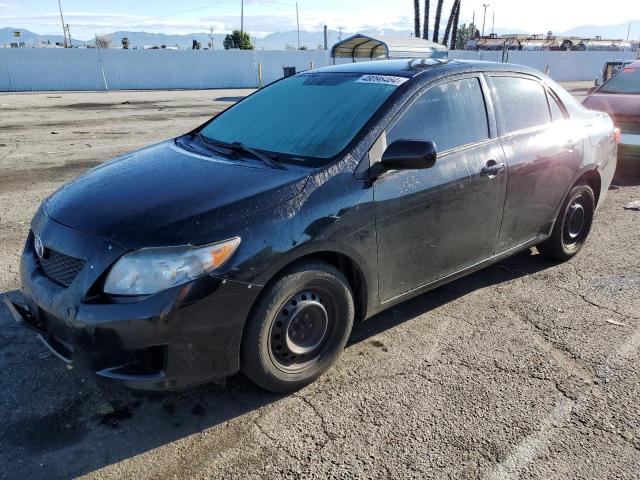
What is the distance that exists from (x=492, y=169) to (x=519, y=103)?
0.79 meters

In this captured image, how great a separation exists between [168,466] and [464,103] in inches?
113

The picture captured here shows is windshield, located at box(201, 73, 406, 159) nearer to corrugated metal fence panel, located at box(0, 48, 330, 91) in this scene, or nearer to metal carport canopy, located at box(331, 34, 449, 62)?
metal carport canopy, located at box(331, 34, 449, 62)

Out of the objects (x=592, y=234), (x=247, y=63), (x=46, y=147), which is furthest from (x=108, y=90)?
(x=592, y=234)

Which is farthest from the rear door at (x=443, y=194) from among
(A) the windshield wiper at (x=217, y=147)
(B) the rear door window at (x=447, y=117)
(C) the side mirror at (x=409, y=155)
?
(A) the windshield wiper at (x=217, y=147)

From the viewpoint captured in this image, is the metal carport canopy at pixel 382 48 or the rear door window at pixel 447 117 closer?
the rear door window at pixel 447 117

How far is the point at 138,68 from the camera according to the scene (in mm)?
30859

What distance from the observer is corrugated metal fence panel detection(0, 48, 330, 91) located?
28.1m

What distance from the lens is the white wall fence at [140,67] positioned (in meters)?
28.1

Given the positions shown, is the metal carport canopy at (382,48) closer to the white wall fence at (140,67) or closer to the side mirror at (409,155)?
the white wall fence at (140,67)

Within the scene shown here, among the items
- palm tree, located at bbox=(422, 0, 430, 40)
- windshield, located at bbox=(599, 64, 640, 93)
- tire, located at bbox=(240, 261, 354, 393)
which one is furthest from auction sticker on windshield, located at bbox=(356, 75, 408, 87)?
palm tree, located at bbox=(422, 0, 430, 40)

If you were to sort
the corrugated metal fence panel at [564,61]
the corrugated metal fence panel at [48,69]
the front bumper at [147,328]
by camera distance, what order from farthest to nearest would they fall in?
the corrugated metal fence panel at [564,61], the corrugated metal fence panel at [48,69], the front bumper at [147,328]

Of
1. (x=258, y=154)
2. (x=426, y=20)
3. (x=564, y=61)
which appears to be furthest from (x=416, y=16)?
(x=258, y=154)

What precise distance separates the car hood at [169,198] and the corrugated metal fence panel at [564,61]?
39.0 metres

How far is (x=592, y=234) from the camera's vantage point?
561 centimetres
